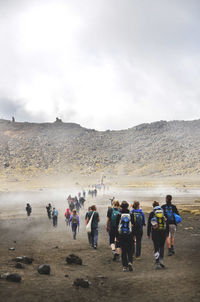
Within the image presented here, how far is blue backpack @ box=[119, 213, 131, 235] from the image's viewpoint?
332 inches

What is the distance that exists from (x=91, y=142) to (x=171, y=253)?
14882cm

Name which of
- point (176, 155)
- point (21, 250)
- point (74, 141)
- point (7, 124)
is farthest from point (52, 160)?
point (21, 250)

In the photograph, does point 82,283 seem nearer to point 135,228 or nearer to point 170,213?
point 135,228

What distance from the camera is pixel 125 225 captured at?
8445 mm

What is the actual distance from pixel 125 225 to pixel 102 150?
140572 millimetres

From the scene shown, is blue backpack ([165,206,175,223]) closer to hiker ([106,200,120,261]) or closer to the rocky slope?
hiker ([106,200,120,261])

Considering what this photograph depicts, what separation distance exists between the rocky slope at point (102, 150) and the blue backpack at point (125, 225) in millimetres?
101575

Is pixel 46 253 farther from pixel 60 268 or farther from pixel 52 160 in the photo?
pixel 52 160

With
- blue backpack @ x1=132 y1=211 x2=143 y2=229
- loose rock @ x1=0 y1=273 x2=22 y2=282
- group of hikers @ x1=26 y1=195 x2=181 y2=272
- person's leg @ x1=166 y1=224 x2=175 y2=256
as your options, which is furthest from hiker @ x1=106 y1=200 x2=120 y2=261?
loose rock @ x1=0 y1=273 x2=22 y2=282

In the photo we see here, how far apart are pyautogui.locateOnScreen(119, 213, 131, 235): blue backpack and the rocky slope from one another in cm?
10157

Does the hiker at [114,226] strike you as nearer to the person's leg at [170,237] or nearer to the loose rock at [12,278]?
the person's leg at [170,237]

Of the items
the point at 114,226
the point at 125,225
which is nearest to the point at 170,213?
the point at 114,226

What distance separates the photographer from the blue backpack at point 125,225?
8.44 meters

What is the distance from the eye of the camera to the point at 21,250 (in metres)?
12.7
